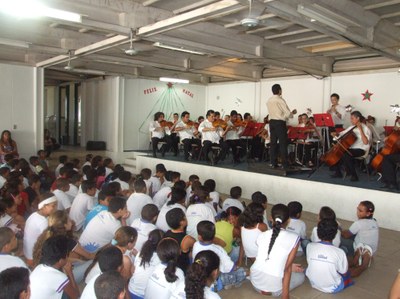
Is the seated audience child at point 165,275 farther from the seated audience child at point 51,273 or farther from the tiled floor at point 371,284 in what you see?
the tiled floor at point 371,284

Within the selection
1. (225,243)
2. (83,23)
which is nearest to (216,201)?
(225,243)

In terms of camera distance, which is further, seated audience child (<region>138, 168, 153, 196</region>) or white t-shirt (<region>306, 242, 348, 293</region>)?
seated audience child (<region>138, 168, 153, 196</region>)

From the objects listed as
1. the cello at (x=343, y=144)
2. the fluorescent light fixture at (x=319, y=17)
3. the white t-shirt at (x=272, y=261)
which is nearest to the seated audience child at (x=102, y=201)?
the white t-shirt at (x=272, y=261)

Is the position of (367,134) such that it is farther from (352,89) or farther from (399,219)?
(352,89)

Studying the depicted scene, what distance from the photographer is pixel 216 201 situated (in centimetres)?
466

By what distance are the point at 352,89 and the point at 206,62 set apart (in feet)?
12.4

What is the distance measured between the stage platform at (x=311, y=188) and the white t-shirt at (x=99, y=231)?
3638 millimetres

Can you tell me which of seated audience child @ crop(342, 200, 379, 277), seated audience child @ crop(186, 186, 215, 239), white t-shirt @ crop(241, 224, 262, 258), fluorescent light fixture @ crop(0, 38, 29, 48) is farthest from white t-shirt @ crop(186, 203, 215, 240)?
fluorescent light fixture @ crop(0, 38, 29, 48)

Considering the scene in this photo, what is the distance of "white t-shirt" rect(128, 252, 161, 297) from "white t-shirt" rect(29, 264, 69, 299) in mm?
553

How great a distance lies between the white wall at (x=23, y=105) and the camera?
28.8ft

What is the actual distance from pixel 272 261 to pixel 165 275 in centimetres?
101

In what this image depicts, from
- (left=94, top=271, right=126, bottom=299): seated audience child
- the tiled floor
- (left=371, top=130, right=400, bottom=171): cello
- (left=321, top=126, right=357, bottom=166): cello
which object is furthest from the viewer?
(left=321, top=126, right=357, bottom=166): cello

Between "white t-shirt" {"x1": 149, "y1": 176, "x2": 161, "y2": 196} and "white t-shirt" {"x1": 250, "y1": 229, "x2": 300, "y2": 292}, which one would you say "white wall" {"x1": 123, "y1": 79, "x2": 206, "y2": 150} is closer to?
"white t-shirt" {"x1": 149, "y1": 176, "x2": 161, "y2": 196}

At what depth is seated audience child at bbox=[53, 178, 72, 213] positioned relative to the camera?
435 centimetres
